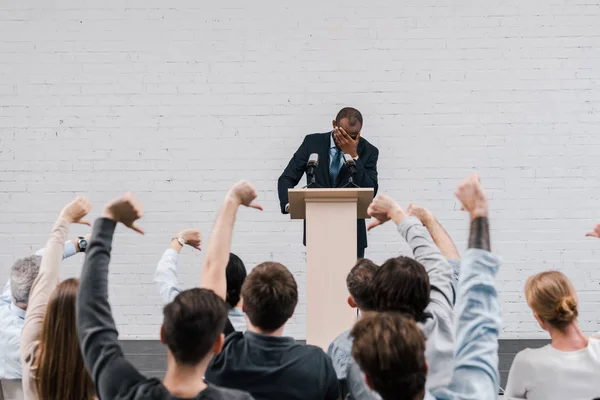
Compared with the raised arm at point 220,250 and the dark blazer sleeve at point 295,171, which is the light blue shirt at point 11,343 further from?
the dark blazer sleeve at point 295,171

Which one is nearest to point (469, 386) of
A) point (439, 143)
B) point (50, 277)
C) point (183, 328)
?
point (183, 328)

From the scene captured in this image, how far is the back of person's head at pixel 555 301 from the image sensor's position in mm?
1801

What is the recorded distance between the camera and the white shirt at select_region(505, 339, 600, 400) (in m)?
→ 1.74

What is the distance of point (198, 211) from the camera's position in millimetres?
5180

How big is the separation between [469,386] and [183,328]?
1.70ft

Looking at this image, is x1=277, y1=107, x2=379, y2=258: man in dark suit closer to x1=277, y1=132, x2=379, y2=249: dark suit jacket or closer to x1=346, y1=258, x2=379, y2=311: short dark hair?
x1=277, y1=132, x2=379, y2=249: dark suit jacket

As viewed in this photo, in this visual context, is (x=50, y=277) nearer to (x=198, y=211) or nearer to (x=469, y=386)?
(x=469, y=386)

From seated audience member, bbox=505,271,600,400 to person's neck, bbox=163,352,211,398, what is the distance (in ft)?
3.15

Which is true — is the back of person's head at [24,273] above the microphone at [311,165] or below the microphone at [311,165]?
below

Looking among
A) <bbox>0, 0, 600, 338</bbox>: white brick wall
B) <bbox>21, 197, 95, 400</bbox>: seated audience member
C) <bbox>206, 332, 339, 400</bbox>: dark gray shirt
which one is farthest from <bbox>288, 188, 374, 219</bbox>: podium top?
<bbox>0, 0, 600, 338</bbox>: white brick wall

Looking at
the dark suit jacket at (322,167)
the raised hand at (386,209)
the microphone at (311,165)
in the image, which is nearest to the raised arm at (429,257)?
the raised hand at (386,209)

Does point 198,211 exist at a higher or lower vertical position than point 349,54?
lower

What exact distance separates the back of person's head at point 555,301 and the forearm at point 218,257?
2.78 ft

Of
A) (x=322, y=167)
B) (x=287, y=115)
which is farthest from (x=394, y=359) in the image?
(x=287, y=115)
